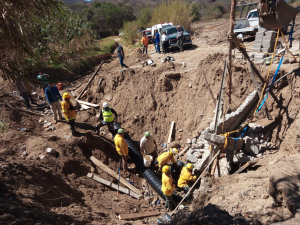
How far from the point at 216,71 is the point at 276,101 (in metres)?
2.47

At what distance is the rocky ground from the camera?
377 centimetres

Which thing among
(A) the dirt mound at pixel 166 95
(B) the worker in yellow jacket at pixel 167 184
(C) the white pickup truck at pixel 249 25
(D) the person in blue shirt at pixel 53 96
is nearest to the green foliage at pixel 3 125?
(D) the person in blue shirt at pixel 53 96

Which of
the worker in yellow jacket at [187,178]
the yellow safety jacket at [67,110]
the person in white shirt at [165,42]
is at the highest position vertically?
the person in white shirt at [165,42]

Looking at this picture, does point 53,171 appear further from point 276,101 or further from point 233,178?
point 276,101

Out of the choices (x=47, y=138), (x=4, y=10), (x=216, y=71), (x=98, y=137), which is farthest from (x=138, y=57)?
(x=4, y=10)

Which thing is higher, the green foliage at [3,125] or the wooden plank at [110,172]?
the green foliage at [3,125]

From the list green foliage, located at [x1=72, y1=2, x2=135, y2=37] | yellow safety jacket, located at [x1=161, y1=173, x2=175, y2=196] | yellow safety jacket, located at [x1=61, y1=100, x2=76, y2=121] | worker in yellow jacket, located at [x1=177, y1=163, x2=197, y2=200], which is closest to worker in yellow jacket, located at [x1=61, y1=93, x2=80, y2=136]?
yellow safety jacket, located at [x1=61, y1=100, x2=76, y2=121]

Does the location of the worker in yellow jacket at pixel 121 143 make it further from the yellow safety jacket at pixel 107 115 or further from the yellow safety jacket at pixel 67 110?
the yellow safety jacket at pixel 67 110

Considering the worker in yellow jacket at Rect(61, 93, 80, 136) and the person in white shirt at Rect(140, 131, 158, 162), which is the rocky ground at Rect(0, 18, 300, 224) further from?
the person in white shirt at Rect(140, 131, 158, 162)

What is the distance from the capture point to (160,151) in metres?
8.02

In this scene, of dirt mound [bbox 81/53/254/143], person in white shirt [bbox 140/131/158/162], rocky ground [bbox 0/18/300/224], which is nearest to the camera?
rocky ground [bbox 0/18/300/224]

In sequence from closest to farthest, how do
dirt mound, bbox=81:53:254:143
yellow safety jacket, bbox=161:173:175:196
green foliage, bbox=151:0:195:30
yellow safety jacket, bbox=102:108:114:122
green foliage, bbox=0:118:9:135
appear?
yellow safety jacket, bbox=161:173:175:196
green foliage, bbox=0:118:9:135
yellow safety jacket, bbox=102:108:114:122
dirt mound, bbox=81:53:254:143
green foliage, bbox=151:0:195:30

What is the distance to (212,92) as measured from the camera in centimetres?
834

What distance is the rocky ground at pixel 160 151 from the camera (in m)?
3.77
